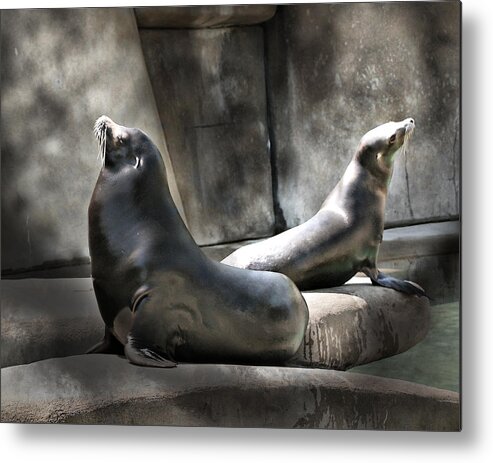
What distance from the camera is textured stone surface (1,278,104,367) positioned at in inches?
169

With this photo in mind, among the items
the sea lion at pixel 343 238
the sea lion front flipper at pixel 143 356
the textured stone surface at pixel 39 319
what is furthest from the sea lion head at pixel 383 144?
the textured stone surface at pixel 39 319

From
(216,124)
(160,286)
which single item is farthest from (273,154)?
(160,286)

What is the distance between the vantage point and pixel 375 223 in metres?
4.40

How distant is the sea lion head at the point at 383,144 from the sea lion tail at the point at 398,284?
406 mm

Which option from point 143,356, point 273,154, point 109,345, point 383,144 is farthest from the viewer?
point 273,154

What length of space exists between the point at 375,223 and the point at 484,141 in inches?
23.0

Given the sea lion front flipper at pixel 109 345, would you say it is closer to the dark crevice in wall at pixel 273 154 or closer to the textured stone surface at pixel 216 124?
the textured stone surface at pixel 216 124

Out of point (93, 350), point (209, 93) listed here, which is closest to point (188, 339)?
point (93, 350)

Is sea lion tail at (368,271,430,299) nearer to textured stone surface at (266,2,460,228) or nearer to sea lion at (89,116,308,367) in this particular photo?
textured stone surface at (266,2,460,228)

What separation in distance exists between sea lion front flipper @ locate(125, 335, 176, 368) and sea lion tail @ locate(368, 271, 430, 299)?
0.90 m

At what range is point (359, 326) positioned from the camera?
14.3ft

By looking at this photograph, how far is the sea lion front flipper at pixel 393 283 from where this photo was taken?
4.26 meters

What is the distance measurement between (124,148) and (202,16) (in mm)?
588

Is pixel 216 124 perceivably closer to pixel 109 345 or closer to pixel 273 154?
pixel 273 154
